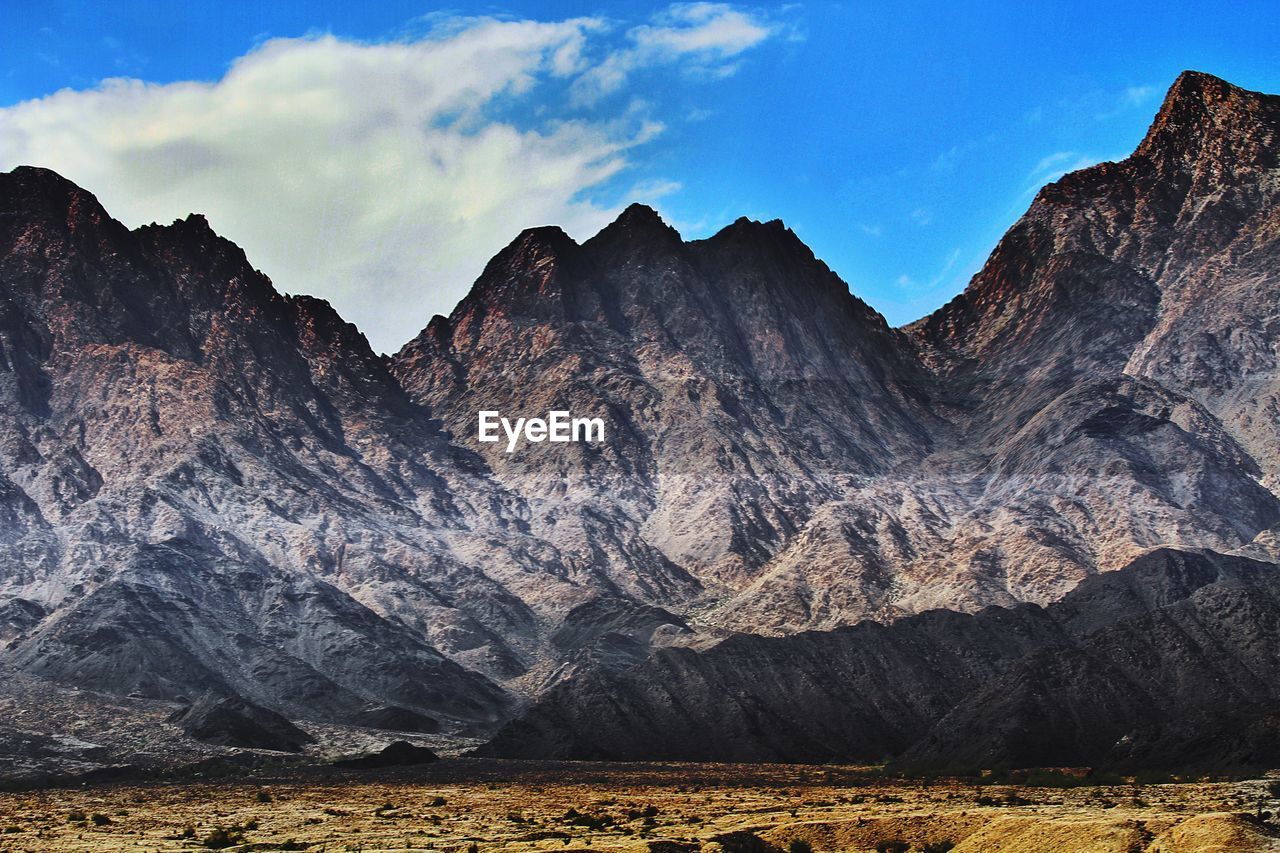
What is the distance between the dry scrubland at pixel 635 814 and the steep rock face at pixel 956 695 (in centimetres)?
2488

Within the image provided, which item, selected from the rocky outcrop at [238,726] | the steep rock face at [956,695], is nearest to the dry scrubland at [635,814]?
the steep rock face at [956,695]

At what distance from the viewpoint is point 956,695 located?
181 m

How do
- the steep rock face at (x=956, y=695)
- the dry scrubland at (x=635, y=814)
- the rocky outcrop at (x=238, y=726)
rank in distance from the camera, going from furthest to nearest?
the rocky outcrop at (x=238, y=726), the steep rock face at (x=956, y=695), the dry scrubland at (x=635, y=814)

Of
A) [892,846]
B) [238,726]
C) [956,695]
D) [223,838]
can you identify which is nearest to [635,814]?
[223,838]

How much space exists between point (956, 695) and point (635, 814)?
100318 millimetres

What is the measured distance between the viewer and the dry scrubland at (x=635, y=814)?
5903 centimetres

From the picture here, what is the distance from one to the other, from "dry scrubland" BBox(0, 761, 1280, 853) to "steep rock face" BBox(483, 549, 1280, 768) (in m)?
24.9

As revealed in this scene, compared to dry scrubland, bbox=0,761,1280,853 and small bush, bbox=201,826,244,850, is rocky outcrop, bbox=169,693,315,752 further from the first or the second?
small bush, bbox=201,826,244,850

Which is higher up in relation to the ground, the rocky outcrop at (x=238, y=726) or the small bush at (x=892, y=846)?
the rocky outcrop at (x=238, y=726)

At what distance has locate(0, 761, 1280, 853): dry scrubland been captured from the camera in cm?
5903

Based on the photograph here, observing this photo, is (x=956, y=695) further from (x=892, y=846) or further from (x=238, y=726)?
(x=892, y=846)

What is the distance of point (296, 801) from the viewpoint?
346ft

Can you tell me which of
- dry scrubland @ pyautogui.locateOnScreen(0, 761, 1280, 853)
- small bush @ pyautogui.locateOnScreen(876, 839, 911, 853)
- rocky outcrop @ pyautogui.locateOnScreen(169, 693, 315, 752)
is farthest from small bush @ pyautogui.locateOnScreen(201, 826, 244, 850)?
rocky outcrop @ pyautogui.locateOnScreen(169, 693, 315, 752)

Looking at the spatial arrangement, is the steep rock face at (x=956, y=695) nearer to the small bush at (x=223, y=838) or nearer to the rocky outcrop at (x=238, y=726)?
the rocky outcrop at (x=238, y=726)
